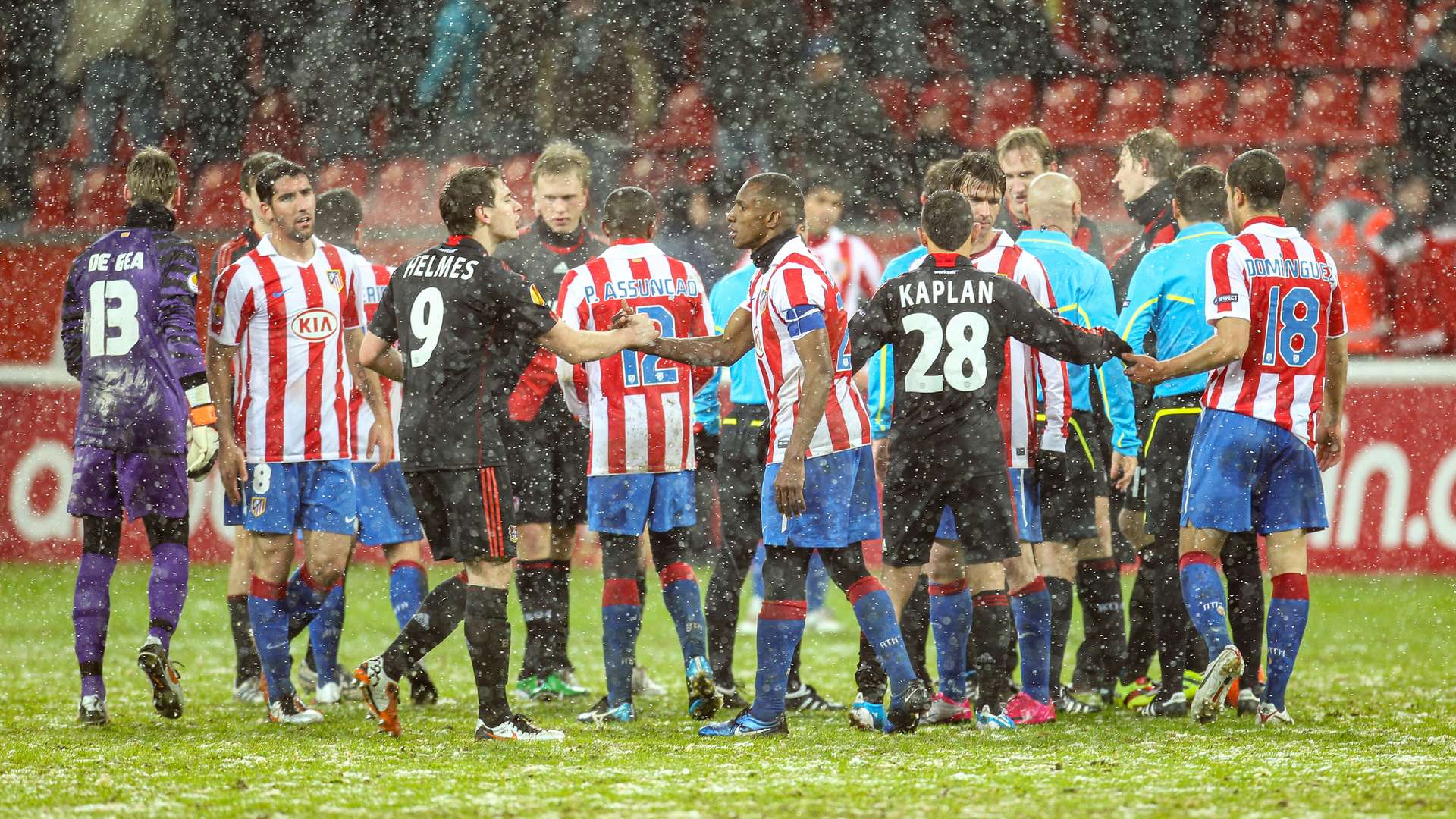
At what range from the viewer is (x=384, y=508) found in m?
6.99

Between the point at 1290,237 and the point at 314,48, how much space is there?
11.5m

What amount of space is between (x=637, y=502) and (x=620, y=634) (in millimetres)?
478

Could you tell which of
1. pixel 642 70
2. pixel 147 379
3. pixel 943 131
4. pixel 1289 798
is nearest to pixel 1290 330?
pixel 1289 798

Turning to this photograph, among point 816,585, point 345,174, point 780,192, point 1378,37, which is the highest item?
point 1378,37

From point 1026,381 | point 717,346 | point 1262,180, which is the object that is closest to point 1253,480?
point 1026,381

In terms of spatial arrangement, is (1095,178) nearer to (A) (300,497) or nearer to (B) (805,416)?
A: (A) (300,497)

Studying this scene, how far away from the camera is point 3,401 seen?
12.2 metres

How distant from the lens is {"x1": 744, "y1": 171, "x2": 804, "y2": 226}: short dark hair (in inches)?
224

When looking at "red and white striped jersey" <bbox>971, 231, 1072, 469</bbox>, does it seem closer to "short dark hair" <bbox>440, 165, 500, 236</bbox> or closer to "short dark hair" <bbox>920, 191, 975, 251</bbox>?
"short dark hair" <bbox>920, 191, 975, 251</bbox>

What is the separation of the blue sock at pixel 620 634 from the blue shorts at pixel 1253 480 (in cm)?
198

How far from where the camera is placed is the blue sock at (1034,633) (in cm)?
598

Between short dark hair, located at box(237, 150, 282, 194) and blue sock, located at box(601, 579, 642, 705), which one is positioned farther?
short dark hair, located at box(237, 150, 282, 194)

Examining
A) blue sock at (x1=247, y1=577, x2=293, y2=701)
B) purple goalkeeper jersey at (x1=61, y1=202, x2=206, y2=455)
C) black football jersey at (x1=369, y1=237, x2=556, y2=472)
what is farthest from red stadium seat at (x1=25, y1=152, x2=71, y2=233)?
black football jersey at (x1=369, y1=237, x2=556, y2=472)

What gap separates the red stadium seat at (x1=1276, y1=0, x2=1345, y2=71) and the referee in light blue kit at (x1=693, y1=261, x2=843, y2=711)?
961 cm
